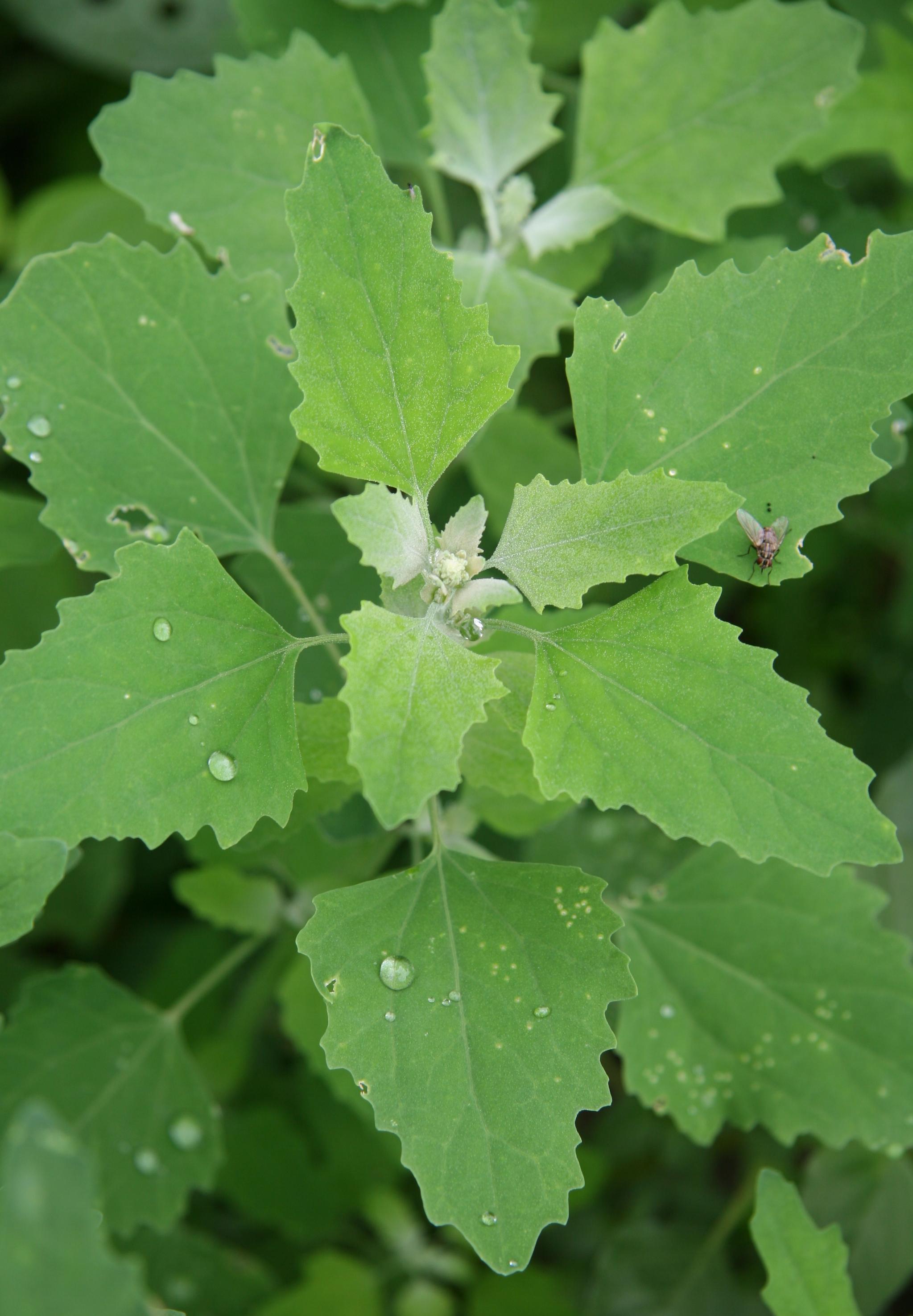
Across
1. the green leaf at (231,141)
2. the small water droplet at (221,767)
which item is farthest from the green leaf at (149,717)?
the green leaf at (231,141)

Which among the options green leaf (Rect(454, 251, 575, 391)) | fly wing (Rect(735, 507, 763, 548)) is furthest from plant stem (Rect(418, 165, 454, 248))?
fly wing (Rect(735, 507, 763, 548))

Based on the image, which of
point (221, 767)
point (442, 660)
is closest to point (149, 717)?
point (221, 767)

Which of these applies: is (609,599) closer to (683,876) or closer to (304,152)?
(683,876)

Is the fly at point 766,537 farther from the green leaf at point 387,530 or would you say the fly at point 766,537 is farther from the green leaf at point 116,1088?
the green leaf at point 116,1088

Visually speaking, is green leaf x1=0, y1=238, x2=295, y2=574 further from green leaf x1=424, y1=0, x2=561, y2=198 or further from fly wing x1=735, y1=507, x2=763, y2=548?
fly wing x1=735, y1=507, x2=763, y2=548

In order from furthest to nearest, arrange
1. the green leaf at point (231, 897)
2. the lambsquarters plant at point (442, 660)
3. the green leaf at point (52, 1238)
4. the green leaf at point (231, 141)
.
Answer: the green leaf at point (231, 897)
the green leaf at point (231, 141)
the lambsquarters plant at point (442, 660)
the green leaf at point (52, 1238)

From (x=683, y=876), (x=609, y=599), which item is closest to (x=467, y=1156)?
(x=683, y=876)

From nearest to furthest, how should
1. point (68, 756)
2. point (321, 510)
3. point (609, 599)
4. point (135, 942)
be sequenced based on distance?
1. point (68, 756)
2. point (321, 510)
3. point (609, 599)
4. point (135, 942)
